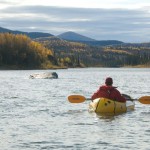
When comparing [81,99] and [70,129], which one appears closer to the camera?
[70,129]

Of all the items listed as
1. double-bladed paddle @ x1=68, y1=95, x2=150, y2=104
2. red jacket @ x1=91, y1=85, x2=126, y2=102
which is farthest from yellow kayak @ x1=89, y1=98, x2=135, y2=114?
double-bladed paddle @ x1=68, y1=95, x2=150, y2=104

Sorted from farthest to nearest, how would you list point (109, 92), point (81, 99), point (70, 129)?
point (81, 99) → point (109, 92) → point (70, 129)

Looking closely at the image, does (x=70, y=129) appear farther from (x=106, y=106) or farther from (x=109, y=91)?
(x=109, y=91)

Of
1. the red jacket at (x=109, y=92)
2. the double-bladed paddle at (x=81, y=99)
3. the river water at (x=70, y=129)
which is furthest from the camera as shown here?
the double-bladed paddle at (x=81, y=99)

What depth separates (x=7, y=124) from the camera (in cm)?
2845

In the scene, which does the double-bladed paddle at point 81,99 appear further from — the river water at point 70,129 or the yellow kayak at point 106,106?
the yellow kayak at point 106,106

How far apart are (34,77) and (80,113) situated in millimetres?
69708

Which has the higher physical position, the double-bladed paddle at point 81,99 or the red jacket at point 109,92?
the red jacket at point 109,92

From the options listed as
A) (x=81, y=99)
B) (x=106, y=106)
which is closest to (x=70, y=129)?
(x=106, y=106)

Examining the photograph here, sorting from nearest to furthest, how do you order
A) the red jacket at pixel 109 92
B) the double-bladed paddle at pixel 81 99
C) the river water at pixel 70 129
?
1. the river water at pixel 70 129
2. the red jacket at pixel 109 92
3. the double-bladed paddle at pixel 81 99

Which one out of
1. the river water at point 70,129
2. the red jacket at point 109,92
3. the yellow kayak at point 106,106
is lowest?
the river water at point 70,129

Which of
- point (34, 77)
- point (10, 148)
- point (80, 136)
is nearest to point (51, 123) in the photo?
point (80, 136)

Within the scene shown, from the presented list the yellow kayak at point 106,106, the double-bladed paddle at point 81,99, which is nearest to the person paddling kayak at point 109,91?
the yellow kayak at point 106,106

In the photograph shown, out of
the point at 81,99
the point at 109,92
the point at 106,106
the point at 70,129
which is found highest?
the point at 109,92
